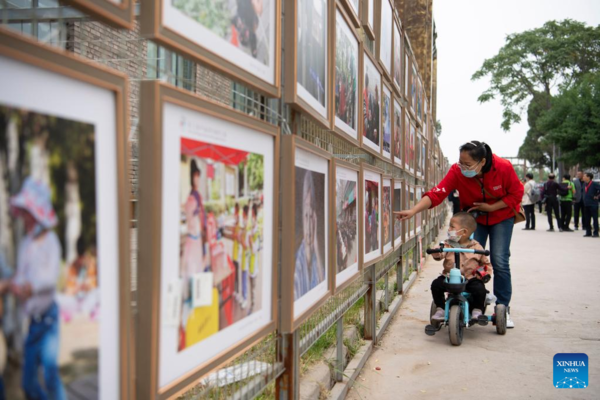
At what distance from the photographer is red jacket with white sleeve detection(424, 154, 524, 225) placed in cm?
569

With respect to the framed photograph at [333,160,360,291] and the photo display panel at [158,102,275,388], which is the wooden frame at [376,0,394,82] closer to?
the framed photograph at [333,160,360,291]

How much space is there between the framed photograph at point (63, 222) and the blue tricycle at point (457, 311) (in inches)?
173

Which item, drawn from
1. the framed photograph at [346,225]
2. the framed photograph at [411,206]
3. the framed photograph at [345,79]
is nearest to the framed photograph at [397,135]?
the framed photograph at [411,206]

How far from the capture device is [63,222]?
3.53 ft

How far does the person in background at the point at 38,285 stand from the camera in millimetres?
988

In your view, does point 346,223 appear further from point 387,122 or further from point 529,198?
point 529,198

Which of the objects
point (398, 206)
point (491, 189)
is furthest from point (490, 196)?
point (398, 206)

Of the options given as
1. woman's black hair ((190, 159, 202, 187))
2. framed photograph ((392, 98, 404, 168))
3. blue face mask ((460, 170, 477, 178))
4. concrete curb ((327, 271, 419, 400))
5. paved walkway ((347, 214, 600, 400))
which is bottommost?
paved walkway ((347, 214, 600, 400))

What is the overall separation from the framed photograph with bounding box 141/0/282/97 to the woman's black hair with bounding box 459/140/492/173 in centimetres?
375

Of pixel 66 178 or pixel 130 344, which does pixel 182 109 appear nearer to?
pixel 66 178

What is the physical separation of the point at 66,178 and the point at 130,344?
1.55 ft

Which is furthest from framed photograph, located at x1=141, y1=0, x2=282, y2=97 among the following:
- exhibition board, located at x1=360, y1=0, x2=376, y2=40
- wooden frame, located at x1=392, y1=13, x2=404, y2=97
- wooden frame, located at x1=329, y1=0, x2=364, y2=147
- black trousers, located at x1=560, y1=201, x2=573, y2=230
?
black trousers, located at x1=560, y1=201, x2=573, y2=230

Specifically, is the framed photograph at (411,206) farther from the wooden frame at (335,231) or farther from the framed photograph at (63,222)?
the framed photograph at (63,222)

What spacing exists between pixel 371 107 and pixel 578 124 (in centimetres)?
3625
